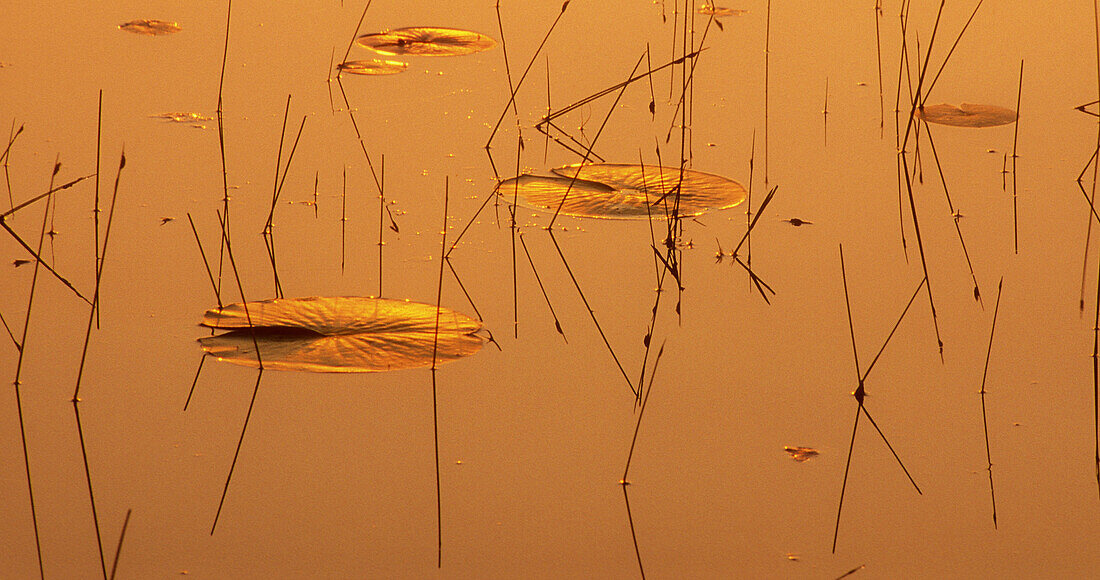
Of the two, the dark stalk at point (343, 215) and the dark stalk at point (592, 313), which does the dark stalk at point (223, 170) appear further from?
the dark stalk at point (592, 313)

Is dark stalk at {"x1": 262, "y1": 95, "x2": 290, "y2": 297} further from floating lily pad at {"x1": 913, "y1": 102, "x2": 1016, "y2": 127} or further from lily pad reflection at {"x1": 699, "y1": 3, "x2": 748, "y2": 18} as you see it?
lily pad reflection at {"x1": 699, "y1": 3, "x2": 748, "y2": 18}

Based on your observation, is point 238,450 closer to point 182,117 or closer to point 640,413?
point 640,413

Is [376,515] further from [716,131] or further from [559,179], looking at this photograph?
[716,131]

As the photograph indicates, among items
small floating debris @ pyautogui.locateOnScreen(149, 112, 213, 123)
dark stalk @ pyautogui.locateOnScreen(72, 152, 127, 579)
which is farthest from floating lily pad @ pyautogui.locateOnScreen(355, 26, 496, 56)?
dark stalk @ pyautogui.locateOnScreen(72, 152, 127, 579)

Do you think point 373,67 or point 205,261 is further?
point 373,67

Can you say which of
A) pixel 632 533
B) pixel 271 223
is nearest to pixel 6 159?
pixel 271 223

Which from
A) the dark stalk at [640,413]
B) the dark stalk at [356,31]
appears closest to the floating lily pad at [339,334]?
the dark stalk at [640,413]
